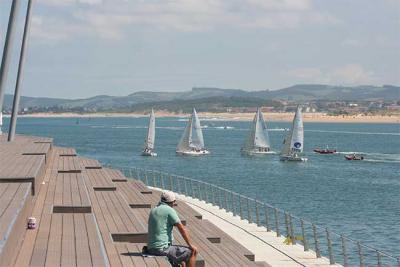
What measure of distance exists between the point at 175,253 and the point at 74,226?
3008 millimetres

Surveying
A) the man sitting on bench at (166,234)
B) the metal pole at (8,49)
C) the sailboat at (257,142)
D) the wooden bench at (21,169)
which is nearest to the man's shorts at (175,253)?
the man sitting on bench at (166,234)

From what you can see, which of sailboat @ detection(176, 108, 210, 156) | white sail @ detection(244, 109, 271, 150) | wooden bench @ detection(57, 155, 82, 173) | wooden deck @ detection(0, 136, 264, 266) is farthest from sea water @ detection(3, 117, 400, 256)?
wooden deck @ detection(0, 136, 264, 266)

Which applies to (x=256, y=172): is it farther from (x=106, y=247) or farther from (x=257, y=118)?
(x=106, y=247)

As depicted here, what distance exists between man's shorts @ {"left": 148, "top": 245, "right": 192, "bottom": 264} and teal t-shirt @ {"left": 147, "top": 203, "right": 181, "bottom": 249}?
3.7 inches

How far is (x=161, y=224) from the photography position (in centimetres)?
1271

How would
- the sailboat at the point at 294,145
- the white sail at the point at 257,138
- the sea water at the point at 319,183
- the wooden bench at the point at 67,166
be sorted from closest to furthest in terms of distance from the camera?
the wooden bench at the point at 67,166 < the sea water at the point at 319,183 < the sailboat at the point at 294,145 < the white sail at the point at 257,138

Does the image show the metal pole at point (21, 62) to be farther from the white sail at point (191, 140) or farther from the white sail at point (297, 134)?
the white sail at point (191, 140)

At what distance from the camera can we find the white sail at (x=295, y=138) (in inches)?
4281

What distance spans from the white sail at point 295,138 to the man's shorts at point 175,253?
9514 cm

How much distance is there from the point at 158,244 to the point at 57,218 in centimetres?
→ 392

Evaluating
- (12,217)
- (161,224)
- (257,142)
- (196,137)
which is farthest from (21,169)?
(257,142)

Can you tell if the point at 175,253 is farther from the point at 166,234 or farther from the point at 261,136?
the point at 261,136

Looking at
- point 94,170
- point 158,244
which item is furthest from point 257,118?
Result: point 158,244

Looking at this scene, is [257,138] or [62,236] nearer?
[62,236]
